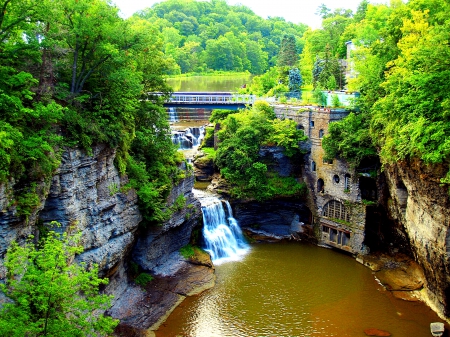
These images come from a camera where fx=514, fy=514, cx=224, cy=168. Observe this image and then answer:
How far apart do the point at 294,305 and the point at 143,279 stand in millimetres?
9666

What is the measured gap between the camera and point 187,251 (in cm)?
3703

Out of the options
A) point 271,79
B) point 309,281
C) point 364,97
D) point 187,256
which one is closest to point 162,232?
point 187,256

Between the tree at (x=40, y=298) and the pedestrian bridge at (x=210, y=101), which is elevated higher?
the pedestrian bridge at (x=210, y=101)

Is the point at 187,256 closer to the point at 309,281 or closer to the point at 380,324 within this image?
the point at 309,281

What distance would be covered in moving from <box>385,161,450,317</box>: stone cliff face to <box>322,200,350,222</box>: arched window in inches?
261

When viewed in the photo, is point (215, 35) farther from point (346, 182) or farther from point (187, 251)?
point (187, 251)

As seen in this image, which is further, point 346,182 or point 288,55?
point 288,55

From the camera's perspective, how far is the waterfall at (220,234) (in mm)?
38781

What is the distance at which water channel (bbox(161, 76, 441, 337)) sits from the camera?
29.2 m

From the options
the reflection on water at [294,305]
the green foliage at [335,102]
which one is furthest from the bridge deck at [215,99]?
the reflection on water at [294,305]

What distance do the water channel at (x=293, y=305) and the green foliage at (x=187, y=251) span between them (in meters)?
2.21

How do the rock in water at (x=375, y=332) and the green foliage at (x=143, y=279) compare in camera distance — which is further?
the green foliage at (x=143, y=279)

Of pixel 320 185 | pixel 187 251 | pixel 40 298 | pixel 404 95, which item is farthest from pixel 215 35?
pixel 40 298

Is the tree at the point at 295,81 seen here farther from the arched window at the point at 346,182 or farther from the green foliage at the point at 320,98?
the arched window at the point at 346,182
